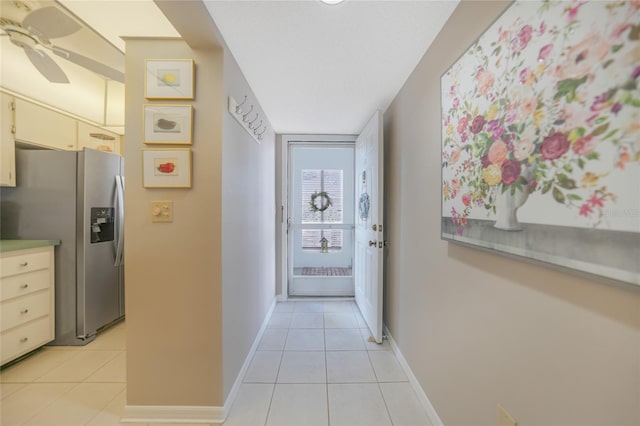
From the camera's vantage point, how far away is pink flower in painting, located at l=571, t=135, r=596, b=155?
22.3 inches

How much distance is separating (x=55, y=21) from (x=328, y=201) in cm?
280

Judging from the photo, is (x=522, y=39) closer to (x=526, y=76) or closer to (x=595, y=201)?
(x=526, y=76)

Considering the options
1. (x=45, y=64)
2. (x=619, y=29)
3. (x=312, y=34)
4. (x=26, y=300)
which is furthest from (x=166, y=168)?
(x=26, y=300)

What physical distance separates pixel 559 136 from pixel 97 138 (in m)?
4.08

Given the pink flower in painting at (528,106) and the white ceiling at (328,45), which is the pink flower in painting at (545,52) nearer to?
the pink flower in painting at (528,106)

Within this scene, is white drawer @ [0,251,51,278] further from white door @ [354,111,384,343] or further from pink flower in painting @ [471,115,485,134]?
pink flower in painting @ [471,115,485,134]

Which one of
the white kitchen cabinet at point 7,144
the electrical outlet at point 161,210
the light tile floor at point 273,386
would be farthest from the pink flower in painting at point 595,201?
the white kitchen cabinet at point 7,144

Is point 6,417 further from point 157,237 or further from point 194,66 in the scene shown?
point 194,66

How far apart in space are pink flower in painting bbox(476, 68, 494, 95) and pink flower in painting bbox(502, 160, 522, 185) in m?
0.32

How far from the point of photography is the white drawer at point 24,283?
69.1 inches

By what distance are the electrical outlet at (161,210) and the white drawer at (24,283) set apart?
5.01 feet

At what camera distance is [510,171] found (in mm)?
796

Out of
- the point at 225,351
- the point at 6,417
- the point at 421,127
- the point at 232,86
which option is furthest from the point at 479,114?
the point at 6,417

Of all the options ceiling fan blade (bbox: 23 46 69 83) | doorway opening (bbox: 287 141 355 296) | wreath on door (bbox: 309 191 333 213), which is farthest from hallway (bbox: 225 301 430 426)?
ceiling fan blade (bbox: 23 46 69 83)
